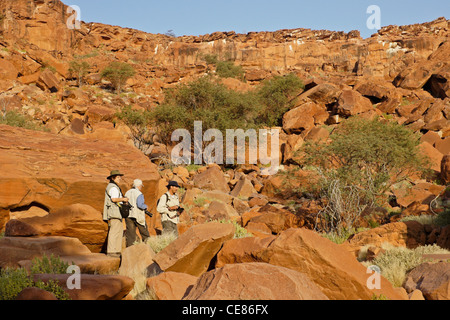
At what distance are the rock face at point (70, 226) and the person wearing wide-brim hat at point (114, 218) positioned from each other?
254 millimetres

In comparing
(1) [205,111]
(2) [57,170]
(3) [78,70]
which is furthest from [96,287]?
(3) [78,70]

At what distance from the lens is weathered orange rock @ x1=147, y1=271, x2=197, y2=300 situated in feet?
13.3

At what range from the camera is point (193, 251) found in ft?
17.0

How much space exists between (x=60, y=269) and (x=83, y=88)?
32954mm

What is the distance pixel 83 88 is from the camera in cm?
3469

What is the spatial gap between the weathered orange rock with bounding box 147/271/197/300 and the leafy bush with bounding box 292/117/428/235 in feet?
21.9

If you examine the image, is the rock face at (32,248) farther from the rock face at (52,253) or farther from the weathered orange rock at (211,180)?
the weathered orange rock at (211,180)

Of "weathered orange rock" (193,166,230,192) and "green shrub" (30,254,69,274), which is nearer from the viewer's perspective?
"green shrub" (30,254,69,274)

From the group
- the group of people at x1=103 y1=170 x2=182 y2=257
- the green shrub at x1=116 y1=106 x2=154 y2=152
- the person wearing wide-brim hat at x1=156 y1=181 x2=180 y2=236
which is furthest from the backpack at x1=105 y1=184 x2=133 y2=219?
the green shrub at x1=116 y1=106 x2=154 y2=152

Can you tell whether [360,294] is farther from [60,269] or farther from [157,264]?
[60,269]

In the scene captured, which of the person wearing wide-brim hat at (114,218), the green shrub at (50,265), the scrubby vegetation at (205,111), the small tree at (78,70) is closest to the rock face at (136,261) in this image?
the person wearing wide-brim hat at (114,218)

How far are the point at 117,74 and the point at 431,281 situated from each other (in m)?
36.6

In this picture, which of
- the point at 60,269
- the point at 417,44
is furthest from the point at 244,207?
the point at 417,44

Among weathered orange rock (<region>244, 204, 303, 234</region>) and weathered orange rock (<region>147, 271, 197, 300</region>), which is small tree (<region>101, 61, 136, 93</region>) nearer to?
weathered orange rock (<region>244, 204, 303, 234</region>)
